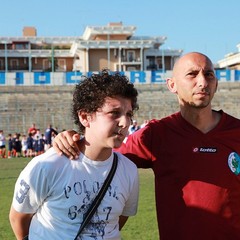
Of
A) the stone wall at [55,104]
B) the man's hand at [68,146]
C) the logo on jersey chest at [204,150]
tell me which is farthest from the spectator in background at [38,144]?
the man's hand at [68,146]

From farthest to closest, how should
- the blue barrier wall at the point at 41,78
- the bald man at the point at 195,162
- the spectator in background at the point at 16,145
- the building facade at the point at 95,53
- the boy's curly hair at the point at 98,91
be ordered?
the building facade at the point at 95,53 < the blue barrier wall at the point at 41,78 < the spectator in background at the point at 16,145 < the bald man at the point at 195,162 < the boy's curly hair at the point at 98,91

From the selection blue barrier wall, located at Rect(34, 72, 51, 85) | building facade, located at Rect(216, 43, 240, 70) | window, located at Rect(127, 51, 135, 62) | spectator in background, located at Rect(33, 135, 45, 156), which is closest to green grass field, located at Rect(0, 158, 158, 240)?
spectator in background, located at Rect(33, 135, 45, 156)

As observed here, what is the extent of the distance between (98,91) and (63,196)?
0.64m

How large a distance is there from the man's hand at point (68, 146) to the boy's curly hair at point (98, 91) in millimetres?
112

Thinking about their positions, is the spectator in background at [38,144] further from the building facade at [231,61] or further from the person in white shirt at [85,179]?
the building facade at [231,61]

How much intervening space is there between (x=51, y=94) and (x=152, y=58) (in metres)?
28.5

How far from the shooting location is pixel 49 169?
2.97m

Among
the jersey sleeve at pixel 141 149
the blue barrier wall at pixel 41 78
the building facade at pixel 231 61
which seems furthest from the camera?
the building facade at pixel 231 61

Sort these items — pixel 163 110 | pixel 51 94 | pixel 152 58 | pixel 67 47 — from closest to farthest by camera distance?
1. pixel 163 110
2. pixel 51 94
3. pixel 152 58
4. pixel 67 47

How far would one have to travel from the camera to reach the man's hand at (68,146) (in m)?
3.05

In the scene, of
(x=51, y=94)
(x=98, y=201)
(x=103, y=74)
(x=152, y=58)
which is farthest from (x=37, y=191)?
(x=152, y=58)

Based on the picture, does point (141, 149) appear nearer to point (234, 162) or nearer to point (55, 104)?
point (234, 162)

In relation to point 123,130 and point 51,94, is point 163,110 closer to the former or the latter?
point 51,94

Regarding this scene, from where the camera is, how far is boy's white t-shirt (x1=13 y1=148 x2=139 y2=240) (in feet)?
9.75
